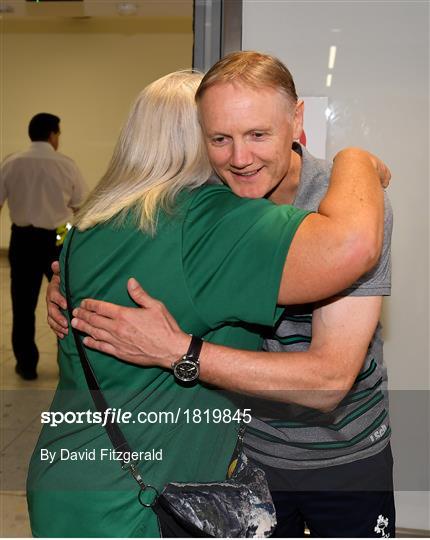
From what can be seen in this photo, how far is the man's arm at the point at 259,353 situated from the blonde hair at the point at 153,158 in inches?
7.2

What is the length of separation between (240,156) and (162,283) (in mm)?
361

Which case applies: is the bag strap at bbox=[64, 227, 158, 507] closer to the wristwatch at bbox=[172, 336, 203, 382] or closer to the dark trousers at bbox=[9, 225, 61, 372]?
the wristwatch at bbox=[172, 336, 203, 382]

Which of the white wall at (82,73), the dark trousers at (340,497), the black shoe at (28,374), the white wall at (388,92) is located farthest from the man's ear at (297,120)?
the white wall at (82,73)

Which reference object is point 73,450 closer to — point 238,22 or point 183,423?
point 183,423

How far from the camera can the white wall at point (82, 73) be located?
940cm

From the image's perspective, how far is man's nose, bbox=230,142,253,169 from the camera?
170 cm

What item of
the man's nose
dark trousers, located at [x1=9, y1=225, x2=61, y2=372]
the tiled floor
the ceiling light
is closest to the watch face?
the man's nose

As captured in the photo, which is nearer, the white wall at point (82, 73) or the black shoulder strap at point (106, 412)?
the black shoulder strap at point (106, 412)

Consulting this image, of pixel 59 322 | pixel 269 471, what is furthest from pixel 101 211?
pixel 269 471

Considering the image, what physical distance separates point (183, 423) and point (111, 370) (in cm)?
18

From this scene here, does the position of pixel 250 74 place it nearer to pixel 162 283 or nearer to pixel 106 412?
pixel 162 283

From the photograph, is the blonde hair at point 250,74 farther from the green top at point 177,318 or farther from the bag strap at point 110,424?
the bag strap at point 110,424

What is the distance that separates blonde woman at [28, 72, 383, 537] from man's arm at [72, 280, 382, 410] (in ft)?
0.10

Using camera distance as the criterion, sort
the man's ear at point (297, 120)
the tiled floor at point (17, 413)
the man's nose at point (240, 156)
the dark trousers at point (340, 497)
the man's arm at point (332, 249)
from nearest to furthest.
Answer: the man's arm at point (332, 249) < the man's nose at point (240, 156) < the man's ear at point (297, 120) < the dark trousers at point (340, 497) < the tiled floor at point (17, 413)
